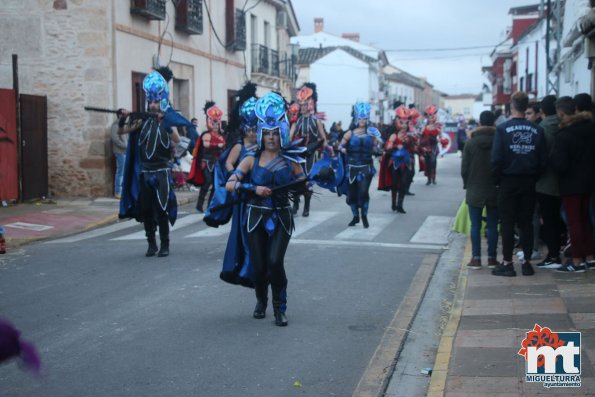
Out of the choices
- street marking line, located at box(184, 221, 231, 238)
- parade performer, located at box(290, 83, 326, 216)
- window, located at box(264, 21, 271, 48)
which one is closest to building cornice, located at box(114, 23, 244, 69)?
window, located at box(264, 21, 271, 48)

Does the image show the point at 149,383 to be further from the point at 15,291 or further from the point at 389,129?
the point at 389,129

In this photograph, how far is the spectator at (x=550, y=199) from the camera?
907 centimetres

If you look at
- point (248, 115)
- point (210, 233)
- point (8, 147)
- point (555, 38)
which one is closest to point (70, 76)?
point (8, 147)

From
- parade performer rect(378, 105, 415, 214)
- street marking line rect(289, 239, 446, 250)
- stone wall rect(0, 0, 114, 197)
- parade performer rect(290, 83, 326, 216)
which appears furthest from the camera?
stone wall rect(0, 0, 114, 197)

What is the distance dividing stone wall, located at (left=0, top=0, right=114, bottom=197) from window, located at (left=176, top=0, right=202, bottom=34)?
4807 mm

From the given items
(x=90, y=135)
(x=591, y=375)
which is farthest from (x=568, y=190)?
(x=90, y=135)

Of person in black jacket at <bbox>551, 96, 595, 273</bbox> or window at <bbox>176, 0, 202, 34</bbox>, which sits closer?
person in black jacket at <bbox>551, 96, 595, 273</bbox>

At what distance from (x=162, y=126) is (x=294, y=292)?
326 centimetres

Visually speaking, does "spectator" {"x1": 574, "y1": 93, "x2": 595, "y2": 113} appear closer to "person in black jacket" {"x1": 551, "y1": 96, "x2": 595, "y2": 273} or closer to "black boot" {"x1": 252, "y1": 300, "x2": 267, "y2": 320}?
"person in black jacket" {"x1": 551, "y1": 96, "x2": 595, "y2": 273}

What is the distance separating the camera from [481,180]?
9422mm

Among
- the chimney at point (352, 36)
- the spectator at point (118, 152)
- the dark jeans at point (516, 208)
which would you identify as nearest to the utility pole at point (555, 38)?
the spectator at point (118, 152)

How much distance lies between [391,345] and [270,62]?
29128 mm

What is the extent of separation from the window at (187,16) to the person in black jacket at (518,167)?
53.5ft

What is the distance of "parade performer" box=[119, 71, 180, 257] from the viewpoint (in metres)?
10.4
